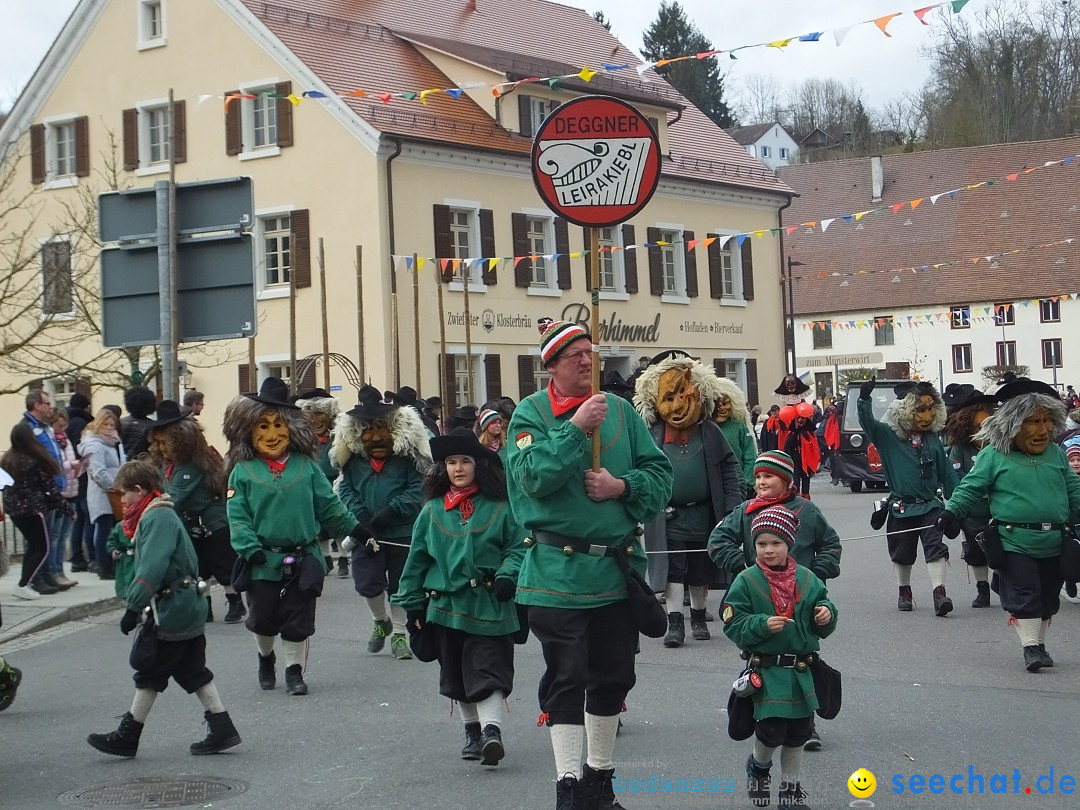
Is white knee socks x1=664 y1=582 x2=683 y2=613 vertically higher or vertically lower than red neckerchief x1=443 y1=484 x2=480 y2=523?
lower

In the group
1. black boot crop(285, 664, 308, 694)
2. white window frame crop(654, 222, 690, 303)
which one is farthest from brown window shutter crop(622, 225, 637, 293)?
black boot crop(285, 664, 308, 694)

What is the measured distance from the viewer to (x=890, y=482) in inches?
510

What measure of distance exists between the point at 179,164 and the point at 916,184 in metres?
40.6

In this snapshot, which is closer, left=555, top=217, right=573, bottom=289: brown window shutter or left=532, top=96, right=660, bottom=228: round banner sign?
left=532, top=96, right=660, bottom=228: round banner sign

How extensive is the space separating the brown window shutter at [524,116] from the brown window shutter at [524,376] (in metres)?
5.37

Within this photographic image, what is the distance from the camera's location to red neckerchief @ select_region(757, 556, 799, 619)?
20.7ft

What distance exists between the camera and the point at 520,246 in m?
36.5

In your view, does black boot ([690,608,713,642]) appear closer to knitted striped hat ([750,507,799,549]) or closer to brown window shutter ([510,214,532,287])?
knitted striped hat ([750,507,799,549])

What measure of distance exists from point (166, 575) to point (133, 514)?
0.70 metres

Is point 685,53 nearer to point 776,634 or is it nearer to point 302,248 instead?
point 302,248

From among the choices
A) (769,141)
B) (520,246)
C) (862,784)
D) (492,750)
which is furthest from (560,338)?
(769,141)

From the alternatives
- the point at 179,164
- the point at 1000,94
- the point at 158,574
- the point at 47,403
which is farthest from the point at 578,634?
the point at 1000,94

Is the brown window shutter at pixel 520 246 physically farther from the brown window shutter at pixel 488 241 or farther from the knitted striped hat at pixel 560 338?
the knitted striped hat at pixel 560 338

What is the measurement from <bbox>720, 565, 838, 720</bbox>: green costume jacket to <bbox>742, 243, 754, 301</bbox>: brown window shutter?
123 feet
